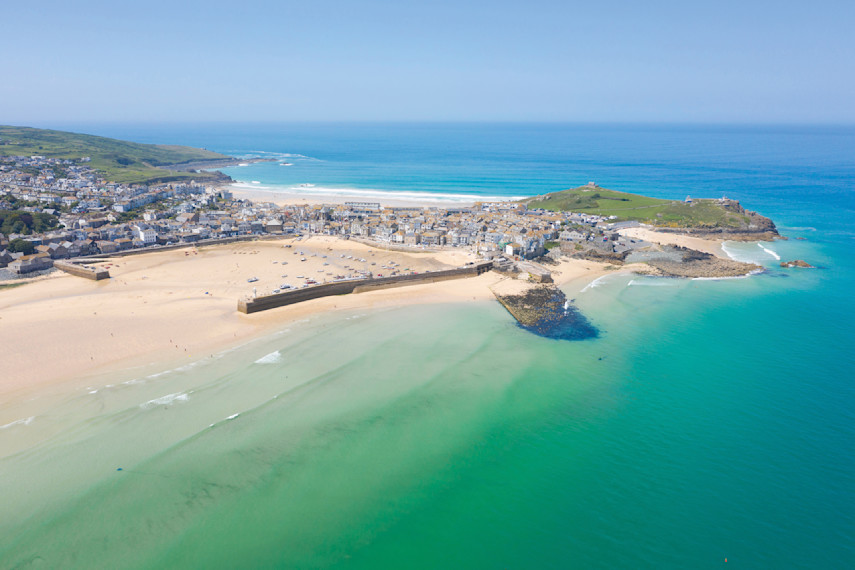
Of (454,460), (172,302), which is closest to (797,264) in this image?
(454,460)

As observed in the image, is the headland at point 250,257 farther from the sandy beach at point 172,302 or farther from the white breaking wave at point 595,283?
the white breaking wave at point 595,283

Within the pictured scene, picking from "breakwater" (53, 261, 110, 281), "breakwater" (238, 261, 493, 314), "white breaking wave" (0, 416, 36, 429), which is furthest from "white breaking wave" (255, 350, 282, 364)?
"breakwater" (53, 261, 110, 281)

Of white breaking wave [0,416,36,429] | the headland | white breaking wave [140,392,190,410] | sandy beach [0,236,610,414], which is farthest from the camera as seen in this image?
the headland

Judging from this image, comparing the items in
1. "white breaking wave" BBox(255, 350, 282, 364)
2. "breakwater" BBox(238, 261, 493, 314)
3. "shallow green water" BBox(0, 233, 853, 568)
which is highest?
"breakwater" BBox(238, 261, 493, 314)

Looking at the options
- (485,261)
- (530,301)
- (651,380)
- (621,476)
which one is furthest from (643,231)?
(621,476)

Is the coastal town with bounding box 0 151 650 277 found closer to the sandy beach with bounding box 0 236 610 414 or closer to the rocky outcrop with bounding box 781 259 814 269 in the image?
the sandy beach with bounding box 0 236 610 414

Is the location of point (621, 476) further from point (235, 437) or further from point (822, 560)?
point (235, 437)

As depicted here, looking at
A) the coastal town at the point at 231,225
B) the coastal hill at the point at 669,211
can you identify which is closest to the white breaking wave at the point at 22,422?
the coastal town at the point at 231,225
